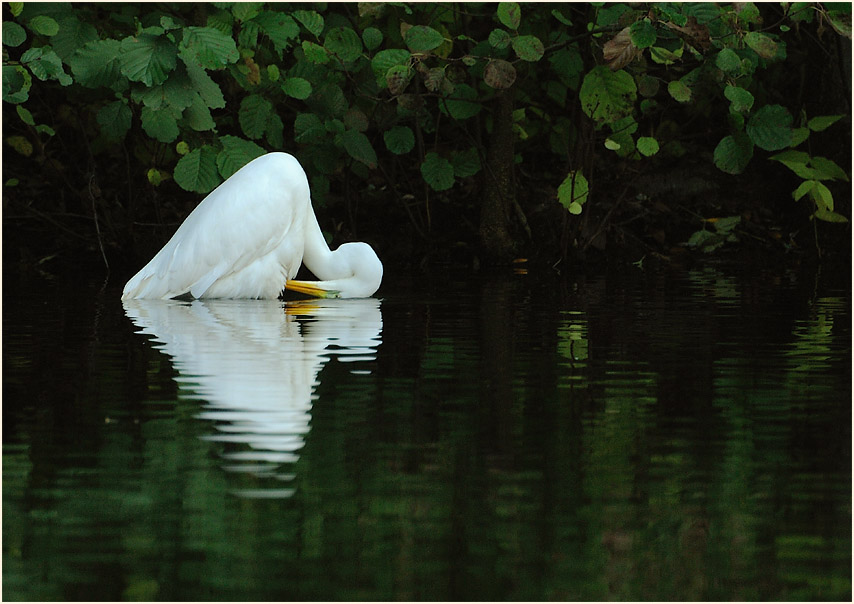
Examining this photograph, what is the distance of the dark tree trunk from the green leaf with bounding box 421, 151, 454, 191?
45 cm

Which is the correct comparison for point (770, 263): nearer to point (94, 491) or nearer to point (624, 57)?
point (624, 57)

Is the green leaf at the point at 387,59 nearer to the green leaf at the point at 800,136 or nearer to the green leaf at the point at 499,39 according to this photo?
the green leaf at the point at 499,39

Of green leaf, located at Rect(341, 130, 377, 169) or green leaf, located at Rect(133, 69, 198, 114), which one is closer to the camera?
green leaf, located at Rect(133, 69, 198, 114)

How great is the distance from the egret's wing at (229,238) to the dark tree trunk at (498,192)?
2806mm

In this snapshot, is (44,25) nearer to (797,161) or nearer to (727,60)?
(727,60)

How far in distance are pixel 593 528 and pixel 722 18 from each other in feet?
21.6

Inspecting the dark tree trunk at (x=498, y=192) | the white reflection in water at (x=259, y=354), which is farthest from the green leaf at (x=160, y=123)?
the dark tree trunk at (x=498, y=192)

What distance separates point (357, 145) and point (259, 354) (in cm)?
471

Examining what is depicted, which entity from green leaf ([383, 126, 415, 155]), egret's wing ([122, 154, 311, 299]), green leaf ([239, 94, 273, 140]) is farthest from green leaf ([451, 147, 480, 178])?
egret's wing ([122, 154, 311, 299])

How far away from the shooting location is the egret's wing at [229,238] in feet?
29.6

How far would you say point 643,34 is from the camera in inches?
339

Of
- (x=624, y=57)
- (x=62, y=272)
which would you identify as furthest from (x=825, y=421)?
(x=62, y=272)

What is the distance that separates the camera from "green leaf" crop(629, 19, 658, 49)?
8594 mm

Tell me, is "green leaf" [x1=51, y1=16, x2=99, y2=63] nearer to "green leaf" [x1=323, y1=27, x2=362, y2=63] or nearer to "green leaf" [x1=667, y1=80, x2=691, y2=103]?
"green leaf" [x1=323, y1=27, x2=362, y2=63]
